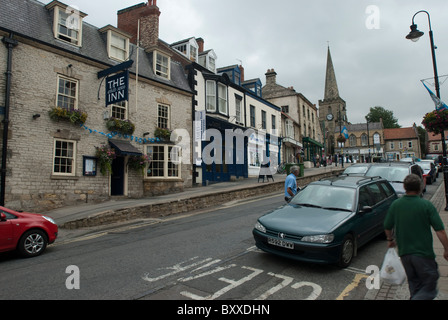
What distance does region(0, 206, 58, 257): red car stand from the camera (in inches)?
249

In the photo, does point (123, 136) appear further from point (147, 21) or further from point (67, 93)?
point (147, 21)

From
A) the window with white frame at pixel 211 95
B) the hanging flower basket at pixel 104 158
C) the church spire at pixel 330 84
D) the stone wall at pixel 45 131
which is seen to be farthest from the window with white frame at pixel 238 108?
the church spire at pixel 330 84

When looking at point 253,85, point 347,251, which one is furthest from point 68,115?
point 253,85

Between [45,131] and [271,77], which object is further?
[271,77]

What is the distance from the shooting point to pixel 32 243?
6691mm

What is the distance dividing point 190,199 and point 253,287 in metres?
8.79

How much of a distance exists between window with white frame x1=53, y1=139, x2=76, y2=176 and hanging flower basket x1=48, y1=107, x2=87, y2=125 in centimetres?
96

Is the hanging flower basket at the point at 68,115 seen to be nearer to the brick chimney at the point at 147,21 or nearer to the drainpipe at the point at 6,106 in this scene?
the drainpipe at the point at 6,106

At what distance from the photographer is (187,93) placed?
19078mm

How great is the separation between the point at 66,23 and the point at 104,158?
21.4 ft

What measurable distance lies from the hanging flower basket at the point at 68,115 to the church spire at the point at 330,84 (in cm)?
7660

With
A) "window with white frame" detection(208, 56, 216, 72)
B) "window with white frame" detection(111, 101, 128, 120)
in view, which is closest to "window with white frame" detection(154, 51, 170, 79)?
"window with white frame" detection(111, 101, 128, 120)

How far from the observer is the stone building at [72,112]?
36.5 ft
